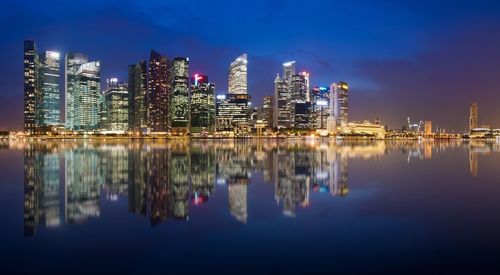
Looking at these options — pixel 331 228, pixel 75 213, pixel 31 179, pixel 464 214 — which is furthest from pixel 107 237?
pixel 31 179

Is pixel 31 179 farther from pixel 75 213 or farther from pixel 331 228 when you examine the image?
pixel 331 228

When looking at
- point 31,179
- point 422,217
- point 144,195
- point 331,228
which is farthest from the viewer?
point 31,179

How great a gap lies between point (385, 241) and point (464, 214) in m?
5.11

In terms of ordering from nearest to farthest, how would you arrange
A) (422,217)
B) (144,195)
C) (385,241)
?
(385,241) < (422,217) < (144,195)

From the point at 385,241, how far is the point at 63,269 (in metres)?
7.47

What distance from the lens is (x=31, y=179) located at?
24297 mm

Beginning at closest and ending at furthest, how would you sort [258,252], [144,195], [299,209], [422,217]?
1. [258,252]
2. [422,217]
3. [299,209]
4. [144,195]

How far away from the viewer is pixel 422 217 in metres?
14.2

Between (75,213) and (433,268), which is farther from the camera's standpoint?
(75,213)

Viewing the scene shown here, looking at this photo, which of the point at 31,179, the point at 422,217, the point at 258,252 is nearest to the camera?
the point at 258,252

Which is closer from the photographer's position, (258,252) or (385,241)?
(258,252)

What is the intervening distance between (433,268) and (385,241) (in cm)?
231

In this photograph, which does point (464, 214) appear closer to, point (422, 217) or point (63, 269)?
point (422, 217)

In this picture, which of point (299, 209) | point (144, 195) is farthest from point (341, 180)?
point (144, 195)
